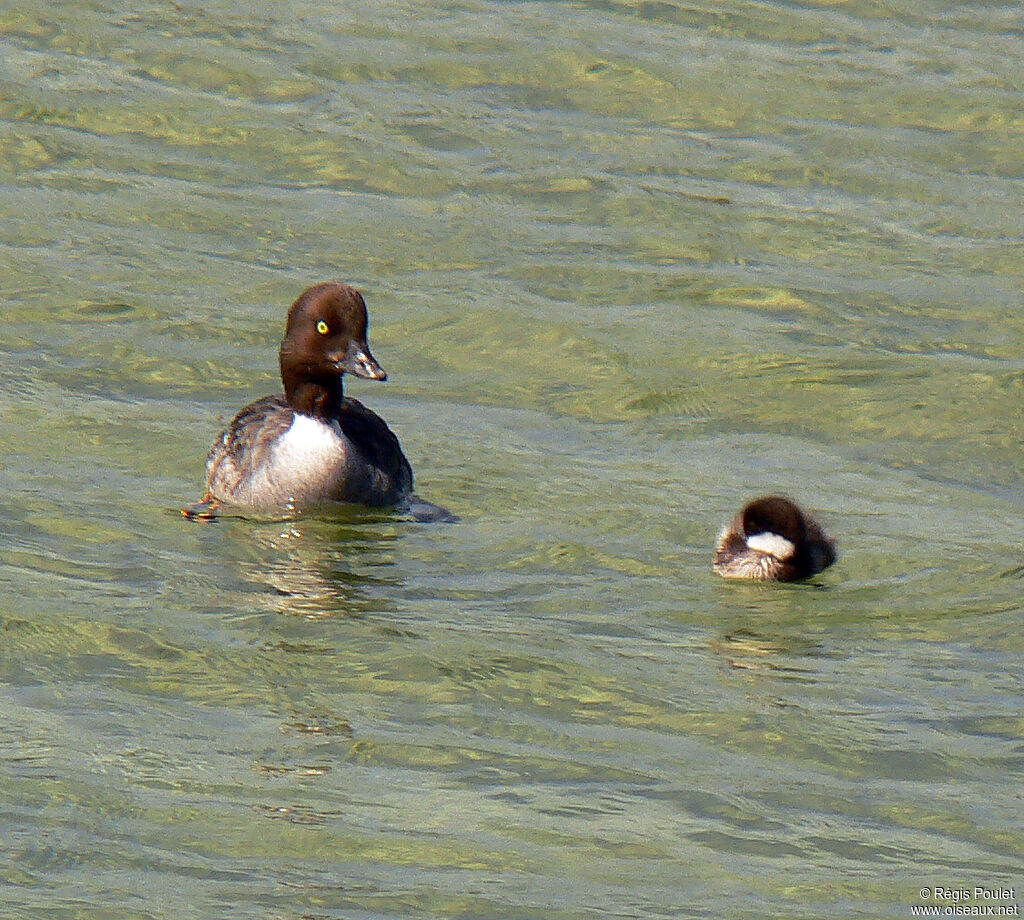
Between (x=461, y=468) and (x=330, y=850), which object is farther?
(x=461, y=468)

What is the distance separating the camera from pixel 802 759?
6816mm

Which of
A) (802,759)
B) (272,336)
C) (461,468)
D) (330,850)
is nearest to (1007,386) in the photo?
(461,468)

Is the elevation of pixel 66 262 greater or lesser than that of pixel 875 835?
greater

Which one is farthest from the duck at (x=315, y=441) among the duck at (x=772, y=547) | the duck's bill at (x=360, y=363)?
the duck at (x=772, y=547)

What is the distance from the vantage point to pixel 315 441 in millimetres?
9945

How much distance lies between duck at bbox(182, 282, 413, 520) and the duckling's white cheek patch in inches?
76.0

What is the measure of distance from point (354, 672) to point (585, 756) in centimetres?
109

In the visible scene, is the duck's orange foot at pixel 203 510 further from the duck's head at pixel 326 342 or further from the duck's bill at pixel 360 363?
the duck's bill at pixel 360 363

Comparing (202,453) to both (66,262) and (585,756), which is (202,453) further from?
(585,756)

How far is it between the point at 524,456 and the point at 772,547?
1970 millimetres

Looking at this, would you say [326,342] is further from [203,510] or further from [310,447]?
[203,510]

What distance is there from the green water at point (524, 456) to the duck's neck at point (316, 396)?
60cm

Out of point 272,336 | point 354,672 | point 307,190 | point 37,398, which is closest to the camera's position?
point 354,672

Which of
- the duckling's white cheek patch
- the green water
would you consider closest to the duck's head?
the green water
